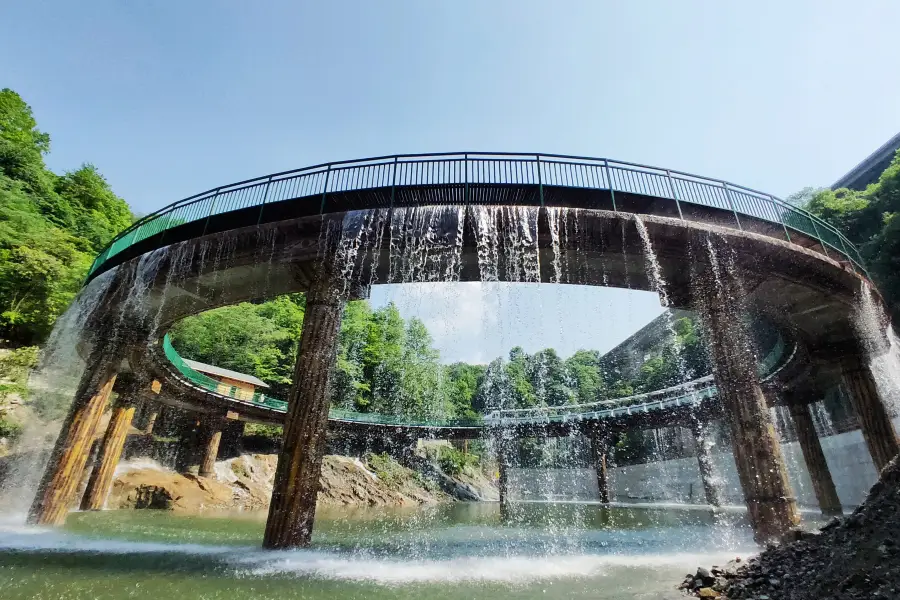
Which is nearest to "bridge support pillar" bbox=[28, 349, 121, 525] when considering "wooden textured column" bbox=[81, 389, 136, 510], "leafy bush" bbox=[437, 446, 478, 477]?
"wooden textured column" bbox=[81, 389, 136, 510]

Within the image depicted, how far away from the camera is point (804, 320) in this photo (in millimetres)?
16172

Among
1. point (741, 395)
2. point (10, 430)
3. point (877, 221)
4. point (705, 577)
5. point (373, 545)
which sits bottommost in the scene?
point (373, 545)

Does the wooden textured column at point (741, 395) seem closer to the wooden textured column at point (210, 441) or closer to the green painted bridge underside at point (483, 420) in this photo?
the green painted bridge underside at point (483, 420)

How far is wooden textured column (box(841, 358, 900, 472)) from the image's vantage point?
641 inches

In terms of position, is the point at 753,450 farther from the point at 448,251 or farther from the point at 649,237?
the point at 448,251

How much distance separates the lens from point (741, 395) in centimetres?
1030

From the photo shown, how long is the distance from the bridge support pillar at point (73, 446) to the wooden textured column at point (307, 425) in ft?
31.8

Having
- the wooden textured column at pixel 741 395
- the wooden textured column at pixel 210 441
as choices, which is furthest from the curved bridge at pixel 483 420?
the wooden textured column at pixel 741 395

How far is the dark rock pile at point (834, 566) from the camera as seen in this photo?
4.61 metres

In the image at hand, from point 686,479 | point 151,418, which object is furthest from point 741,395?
point 151,418

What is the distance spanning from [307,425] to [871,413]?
70.8ft

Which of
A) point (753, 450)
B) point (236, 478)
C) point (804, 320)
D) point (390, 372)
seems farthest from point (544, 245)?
point (390, 372)

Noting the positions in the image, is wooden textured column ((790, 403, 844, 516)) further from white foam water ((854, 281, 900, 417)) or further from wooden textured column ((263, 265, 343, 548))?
wooden textured column ((263, 265, 343, 548))

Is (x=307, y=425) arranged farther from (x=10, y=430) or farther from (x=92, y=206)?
(x=92, y=206)
